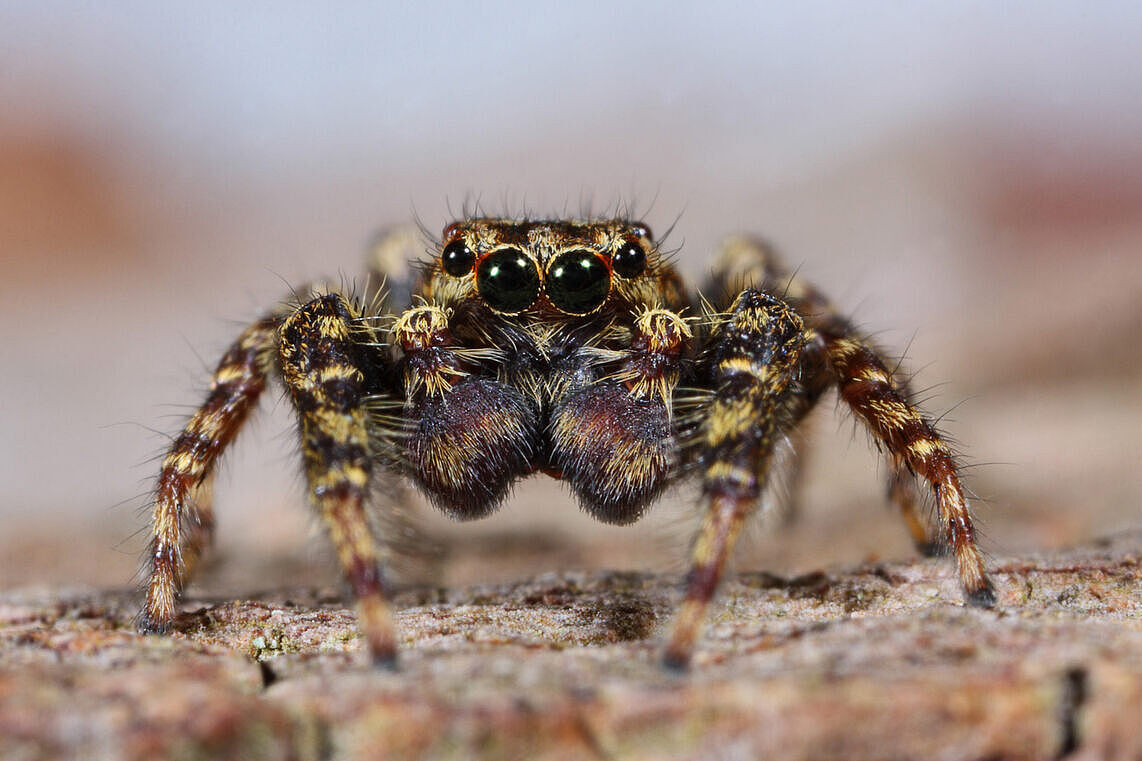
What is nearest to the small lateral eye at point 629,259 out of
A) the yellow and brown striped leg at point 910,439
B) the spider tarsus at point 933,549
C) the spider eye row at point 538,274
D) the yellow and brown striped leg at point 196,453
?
the spider eye row at point 538,274

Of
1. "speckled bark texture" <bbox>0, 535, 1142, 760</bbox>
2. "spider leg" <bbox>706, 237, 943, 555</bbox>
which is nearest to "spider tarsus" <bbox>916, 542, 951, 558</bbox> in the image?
"spider leg" <bbox>706, 237, 943, 555</bbox>

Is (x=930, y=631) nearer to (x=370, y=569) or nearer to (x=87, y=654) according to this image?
(x=370, y=569)

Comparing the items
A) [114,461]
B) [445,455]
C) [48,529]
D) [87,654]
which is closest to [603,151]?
[114,461]

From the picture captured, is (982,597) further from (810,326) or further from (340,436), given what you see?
(340,436)

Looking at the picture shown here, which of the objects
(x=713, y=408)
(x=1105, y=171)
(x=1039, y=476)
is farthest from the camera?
(x=1105, y=171)

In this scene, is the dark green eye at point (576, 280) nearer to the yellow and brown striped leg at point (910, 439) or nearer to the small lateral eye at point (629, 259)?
the small lateral eye at point (629, 259)

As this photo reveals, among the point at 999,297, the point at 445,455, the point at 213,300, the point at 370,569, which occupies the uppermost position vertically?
the point at 213,300
